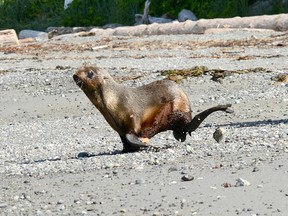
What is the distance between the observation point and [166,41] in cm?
2464

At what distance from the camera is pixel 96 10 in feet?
112

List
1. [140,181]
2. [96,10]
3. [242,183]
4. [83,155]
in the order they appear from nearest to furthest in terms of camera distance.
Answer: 1. [242,183]
2. [140,181]
3. [83,155]
4. [96,10]

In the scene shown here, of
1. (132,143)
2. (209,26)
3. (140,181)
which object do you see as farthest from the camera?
(209,26)

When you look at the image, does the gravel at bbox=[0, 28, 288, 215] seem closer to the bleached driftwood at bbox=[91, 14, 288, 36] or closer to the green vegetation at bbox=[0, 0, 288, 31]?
the bleached driftwood at bbox=[91, 14, 288, 36]

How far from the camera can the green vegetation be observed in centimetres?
2988

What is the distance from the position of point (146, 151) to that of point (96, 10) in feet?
80.3

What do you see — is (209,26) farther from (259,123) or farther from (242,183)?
(242,183)

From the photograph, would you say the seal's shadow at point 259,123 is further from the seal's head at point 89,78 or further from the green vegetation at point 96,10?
the green vegetation at point 96,10

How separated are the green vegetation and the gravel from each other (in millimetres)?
8654

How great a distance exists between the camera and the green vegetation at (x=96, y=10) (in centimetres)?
2988

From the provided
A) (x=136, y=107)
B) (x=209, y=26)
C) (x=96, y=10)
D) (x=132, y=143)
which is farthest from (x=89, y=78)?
(x=96, y=10)

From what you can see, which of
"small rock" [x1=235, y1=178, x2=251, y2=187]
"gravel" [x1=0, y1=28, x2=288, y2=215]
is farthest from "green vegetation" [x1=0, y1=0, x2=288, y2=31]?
"small rock" [x1=235, y1=178, x2=251, y2=187]

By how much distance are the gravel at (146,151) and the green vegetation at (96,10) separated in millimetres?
8654

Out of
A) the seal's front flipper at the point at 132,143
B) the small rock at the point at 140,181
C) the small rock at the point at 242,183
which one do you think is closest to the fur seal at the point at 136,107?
the seal's front flipper at the point at 132,143
